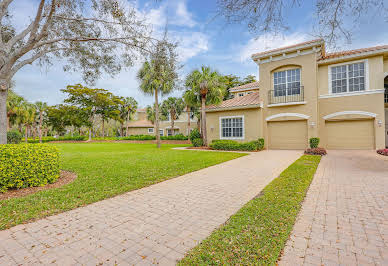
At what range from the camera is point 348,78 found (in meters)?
13.8

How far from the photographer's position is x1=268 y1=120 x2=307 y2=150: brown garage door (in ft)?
47.9

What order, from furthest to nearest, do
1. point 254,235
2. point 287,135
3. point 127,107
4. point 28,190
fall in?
1. point 127,107
2. point 287,135
3. point 28,190
4. point 254,235

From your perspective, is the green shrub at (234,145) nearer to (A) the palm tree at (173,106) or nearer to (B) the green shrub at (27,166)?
(B) the green shrub at (27,166)

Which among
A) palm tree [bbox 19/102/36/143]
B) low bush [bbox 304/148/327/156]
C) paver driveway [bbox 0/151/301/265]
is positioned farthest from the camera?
palm tree [bbox 19/102/36/143]

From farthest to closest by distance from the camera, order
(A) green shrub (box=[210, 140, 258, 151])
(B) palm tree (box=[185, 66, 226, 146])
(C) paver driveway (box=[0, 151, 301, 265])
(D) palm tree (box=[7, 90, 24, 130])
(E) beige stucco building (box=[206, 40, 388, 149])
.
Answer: (D) palm tree (box=[7, 90, 24, 130]), (B) palm tree (box=[185, 66, 226, 146]), (A) green shrub (box=[210, 140, 258, 151]), (E) beige stucco building (box=[206, 40, 388, 149]), (C) paver driveway (box=[0, 151, 301, 265])

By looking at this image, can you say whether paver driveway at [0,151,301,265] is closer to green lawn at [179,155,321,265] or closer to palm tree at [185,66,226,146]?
green lawn at [179,155,321,265]

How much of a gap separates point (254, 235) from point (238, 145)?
1256cm

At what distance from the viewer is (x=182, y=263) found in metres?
2.28

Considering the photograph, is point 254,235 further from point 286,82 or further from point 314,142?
point 286,82

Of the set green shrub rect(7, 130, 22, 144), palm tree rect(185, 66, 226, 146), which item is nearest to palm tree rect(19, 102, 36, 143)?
green shrub rect(7, 130, 22, 144)

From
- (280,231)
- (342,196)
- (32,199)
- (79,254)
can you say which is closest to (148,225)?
(79,254)

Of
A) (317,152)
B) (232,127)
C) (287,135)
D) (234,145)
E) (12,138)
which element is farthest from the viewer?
(232,127)

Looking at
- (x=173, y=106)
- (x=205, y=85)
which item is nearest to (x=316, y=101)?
(x=205, y=85)

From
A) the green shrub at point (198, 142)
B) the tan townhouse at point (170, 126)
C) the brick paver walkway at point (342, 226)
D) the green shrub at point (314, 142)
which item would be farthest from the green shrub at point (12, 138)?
the green shrub at point (314, 142)
